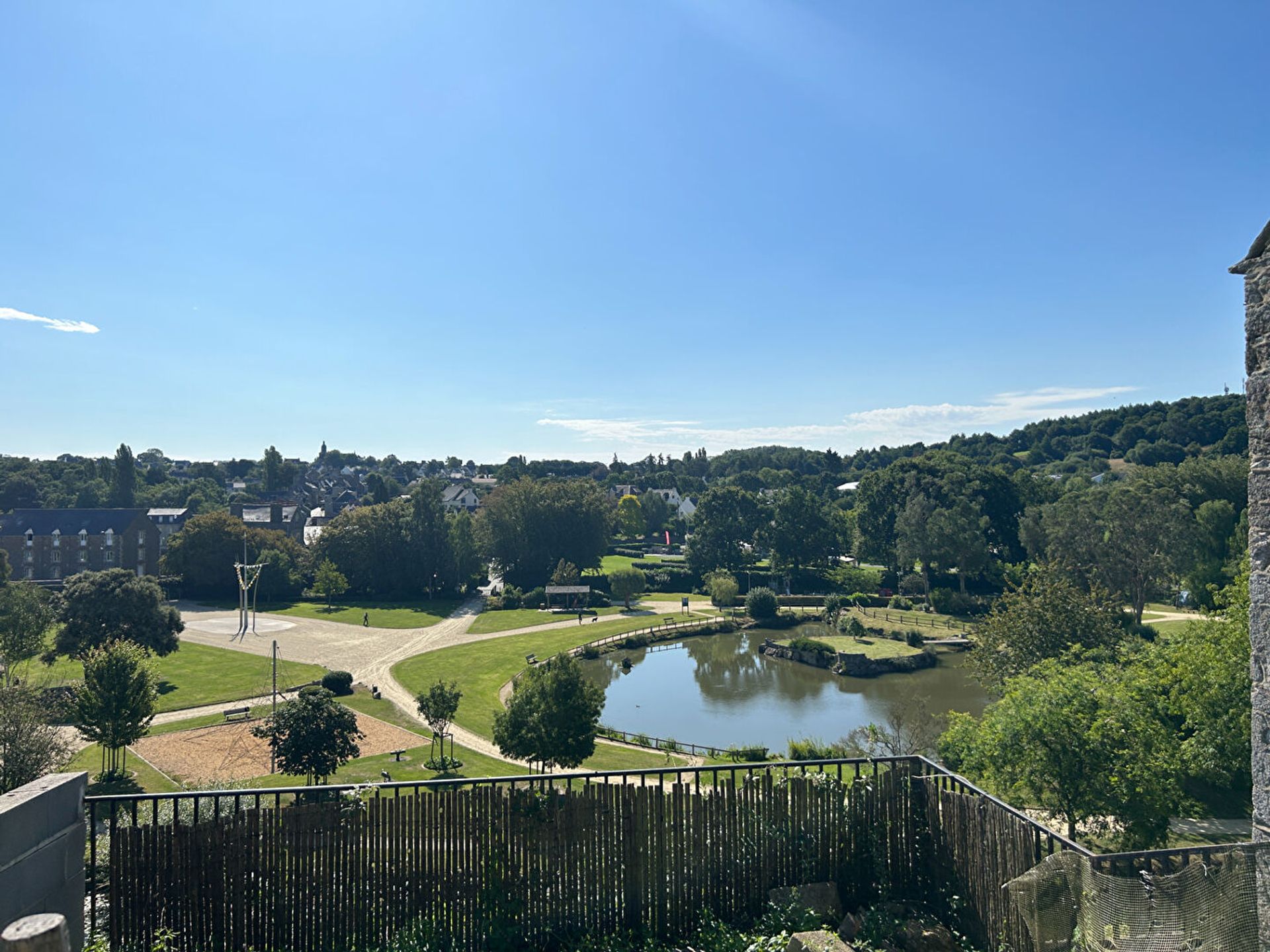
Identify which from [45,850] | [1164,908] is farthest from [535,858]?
[1164,908]

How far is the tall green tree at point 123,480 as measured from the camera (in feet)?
272

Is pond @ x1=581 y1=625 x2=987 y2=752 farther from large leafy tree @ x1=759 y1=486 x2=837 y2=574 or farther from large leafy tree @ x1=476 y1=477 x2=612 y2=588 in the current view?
large leafy tree @ x1=476 y1=477 x2=612 y2=588

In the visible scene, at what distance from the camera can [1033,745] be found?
11.7m

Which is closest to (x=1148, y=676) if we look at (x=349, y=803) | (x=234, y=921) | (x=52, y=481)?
(x=349, y=803)

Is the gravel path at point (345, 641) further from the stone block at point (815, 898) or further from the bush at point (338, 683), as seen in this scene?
the stone block at point (815, 898)

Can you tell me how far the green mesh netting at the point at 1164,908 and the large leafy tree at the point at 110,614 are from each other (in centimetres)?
3116

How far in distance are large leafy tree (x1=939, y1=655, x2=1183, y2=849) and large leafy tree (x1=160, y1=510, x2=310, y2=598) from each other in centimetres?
5093

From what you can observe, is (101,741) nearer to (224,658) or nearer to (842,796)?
(224,658)

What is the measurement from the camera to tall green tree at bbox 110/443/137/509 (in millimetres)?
82938

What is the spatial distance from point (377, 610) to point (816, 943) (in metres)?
47.4

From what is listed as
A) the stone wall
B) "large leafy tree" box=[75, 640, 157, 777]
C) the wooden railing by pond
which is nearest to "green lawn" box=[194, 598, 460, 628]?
"large leafy tree" box=[75, 640, 157, 777]

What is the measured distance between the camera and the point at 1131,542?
39125 mm

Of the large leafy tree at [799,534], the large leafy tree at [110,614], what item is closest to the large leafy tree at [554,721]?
the large leafy tree at [110,614]

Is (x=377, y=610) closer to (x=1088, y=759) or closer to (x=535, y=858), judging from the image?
(x=1088, y=759)
